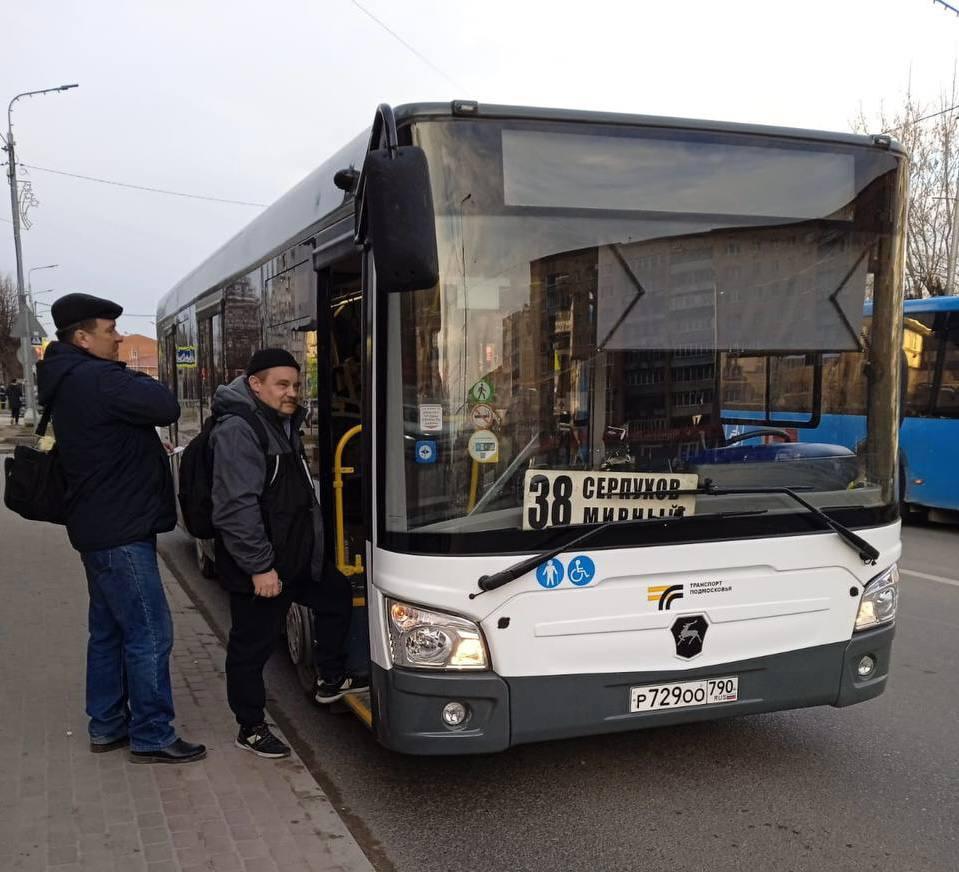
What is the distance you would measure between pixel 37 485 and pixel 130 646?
800 mm

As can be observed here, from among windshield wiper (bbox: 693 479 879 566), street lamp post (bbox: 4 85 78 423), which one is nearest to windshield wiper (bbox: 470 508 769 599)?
windshield wiper (bbox: 693 479 879 566)

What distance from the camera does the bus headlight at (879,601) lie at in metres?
3.87

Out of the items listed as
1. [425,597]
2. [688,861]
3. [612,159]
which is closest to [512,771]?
[688,861]

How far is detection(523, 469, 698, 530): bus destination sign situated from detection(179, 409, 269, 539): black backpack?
1259 millimetres

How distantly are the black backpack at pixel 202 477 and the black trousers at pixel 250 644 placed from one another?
382mm

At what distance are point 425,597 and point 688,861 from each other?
136 cm

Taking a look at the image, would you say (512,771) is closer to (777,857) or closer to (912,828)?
(777,857)

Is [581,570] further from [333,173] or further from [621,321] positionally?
[333,173]

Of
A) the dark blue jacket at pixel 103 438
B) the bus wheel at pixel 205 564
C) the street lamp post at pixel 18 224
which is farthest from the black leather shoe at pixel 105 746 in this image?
the street lamp post at pixel 18 224

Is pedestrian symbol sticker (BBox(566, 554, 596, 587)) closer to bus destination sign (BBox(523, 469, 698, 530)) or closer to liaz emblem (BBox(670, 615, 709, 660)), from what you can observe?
bus destination sign (BBox(523, 469, 698, 530))

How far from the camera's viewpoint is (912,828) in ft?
11.8

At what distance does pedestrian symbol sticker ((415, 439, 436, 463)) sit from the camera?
132 inches

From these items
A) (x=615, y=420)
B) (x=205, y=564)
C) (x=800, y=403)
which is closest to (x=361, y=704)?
(x=615, y=420)

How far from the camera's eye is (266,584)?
3.88 meters
